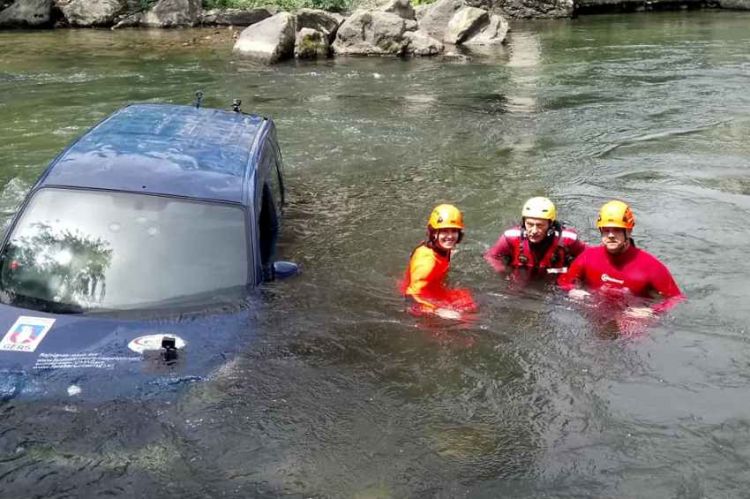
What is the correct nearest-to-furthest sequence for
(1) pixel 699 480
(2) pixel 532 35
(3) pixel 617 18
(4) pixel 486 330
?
(1) pixel 699 480 → (4) pixel 486 330 → (2) pixel 532 35 → (3) pixel 617 18

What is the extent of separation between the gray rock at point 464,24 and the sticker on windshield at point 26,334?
69.7ft

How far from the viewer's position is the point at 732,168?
1232 centimetres

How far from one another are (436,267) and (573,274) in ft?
5.02

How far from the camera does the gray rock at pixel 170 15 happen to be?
2806 centimetres

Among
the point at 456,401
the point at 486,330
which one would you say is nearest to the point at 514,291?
the point at 486,330

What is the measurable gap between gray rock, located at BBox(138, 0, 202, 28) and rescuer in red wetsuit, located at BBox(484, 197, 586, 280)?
888 inches

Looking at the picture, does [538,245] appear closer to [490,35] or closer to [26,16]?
[490,35]

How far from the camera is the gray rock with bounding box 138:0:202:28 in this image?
2806 centimetres

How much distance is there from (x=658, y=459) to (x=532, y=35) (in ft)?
78.5

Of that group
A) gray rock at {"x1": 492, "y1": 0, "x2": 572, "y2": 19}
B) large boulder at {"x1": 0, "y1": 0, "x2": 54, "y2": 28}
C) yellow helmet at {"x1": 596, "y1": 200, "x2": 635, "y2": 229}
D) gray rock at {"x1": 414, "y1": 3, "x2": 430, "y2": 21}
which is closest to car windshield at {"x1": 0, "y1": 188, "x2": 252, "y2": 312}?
yellow helmet at {"x1": 596, "y1": 200, "x2": 635, "y2": 229}

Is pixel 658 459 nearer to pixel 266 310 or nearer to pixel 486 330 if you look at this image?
pixel 486 330

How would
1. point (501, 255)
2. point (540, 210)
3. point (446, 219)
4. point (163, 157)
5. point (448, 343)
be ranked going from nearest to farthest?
1. point (163, 157)
2. point (448, 343)
3. point (446, 219)
4. point (540, 210)
5. point (501, 255)

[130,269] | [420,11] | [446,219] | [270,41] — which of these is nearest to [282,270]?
[130,269]

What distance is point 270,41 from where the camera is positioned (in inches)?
863
